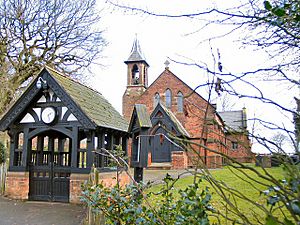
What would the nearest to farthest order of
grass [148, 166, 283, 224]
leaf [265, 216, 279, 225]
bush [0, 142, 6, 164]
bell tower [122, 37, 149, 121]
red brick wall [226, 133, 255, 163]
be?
leaf [265, 216, 279, 225]
red brick wall [226, 133, 255, 163]
grass [148, 166, 283, 224]
bush [0, 142, 6, 164]
bell tower [122, 37, 149, 121]

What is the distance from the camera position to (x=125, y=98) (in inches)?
1264

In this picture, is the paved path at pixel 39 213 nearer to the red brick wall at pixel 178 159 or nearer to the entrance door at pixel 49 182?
the entrance door at pixel 49 182

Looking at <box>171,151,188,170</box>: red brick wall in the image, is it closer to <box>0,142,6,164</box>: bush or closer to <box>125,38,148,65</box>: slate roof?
<box>125,38,148,65</box>: slate roof

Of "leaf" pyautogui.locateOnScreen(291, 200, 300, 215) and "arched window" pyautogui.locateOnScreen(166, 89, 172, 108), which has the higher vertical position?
"arched window" pyautogui.locateOnScreen(166, 89, 172, 108)

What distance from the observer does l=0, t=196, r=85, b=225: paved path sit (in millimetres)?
7230

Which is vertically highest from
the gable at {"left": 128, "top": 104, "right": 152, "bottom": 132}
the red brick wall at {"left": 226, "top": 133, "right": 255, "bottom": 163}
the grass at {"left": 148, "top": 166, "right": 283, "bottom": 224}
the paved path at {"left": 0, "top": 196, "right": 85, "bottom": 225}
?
the gable at {"left": 128, "top": 104, "right": 152, "bottom": 132}

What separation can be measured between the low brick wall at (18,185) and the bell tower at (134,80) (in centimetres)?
2110

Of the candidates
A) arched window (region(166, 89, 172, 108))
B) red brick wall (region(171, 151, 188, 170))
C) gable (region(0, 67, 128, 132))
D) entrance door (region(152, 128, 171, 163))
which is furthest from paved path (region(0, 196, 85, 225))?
arched window (region(166, 89, 172, 108))

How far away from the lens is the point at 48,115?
10.1 meters

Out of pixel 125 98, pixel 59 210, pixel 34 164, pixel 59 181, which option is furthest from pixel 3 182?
pixel 125 98

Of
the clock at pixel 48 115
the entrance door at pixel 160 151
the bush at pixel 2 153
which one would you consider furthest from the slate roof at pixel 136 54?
the clock at pixel 48 115

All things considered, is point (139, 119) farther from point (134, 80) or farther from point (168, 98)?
point (134, 80)

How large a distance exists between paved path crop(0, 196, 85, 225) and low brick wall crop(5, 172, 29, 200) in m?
0.29

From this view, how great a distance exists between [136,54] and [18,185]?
24.1 meters
